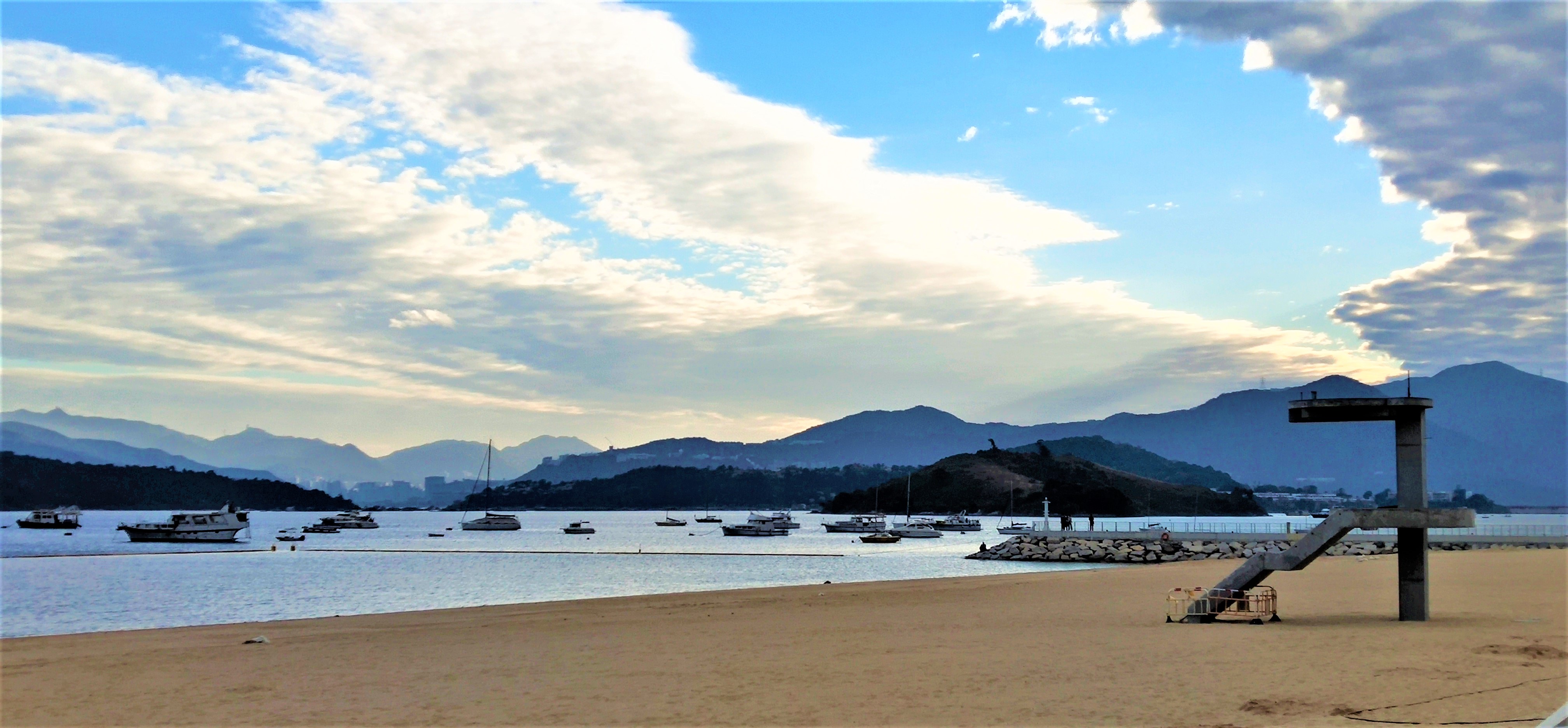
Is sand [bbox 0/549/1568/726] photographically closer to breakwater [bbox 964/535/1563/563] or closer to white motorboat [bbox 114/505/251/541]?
breakwater [bbox 964/535/1563/563]

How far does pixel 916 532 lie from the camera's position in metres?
130

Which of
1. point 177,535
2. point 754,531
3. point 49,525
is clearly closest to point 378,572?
point 177,535

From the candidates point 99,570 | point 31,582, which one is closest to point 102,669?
point 31,582

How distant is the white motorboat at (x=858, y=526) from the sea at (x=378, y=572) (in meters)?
17.4

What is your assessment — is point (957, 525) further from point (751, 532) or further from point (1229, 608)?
point (1229, 608)

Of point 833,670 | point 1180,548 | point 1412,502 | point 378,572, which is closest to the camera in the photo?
point 833,670

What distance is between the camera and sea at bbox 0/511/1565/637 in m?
43.4

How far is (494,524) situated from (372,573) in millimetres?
99656

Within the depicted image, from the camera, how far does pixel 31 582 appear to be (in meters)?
57.8

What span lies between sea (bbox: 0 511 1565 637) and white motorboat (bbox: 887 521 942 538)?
1.98 metres

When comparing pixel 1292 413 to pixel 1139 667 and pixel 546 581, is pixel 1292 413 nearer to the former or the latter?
pixel 1139 667

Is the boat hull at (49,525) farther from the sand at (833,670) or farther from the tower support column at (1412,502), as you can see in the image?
the tower support column at (1412,502)

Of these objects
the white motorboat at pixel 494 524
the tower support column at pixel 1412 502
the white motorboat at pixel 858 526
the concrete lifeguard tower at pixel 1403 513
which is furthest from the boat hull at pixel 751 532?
the tower support column at pixel 1412 502

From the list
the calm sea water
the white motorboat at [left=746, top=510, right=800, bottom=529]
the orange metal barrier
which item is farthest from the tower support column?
the white motorboat at [left=746, top=510, right=800, bottom=529]
